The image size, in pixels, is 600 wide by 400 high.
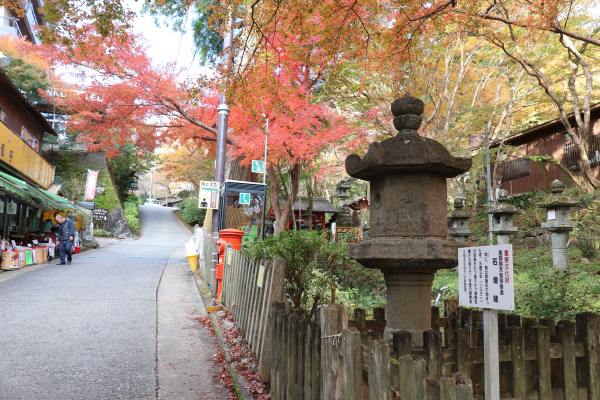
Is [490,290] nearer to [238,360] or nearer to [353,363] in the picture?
[353,363]

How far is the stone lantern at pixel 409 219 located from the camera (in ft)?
11.2

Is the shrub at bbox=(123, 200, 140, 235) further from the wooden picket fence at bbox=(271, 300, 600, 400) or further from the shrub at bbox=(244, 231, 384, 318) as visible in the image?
the wooden picket fence at bbox=(271, 300, 600, 400)

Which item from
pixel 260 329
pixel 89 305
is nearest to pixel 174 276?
pixel 89 305

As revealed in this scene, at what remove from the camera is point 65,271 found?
1180 centimetres

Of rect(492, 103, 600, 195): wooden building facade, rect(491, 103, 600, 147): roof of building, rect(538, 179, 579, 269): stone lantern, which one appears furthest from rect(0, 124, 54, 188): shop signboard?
rect(492, 103, 600, 195): wooden building facade

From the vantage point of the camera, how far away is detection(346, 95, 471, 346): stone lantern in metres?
3.43

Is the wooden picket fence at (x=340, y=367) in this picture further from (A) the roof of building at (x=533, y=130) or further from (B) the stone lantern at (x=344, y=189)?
(B) the stone lantern at (x=344, y=189)

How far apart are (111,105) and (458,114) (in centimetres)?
1325

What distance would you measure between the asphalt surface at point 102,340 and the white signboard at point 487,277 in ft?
8.92

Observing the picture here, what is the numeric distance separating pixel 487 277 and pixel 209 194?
1029 centimetres

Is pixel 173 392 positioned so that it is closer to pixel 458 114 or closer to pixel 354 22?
pixel 354 22

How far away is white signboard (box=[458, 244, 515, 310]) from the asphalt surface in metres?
2.72

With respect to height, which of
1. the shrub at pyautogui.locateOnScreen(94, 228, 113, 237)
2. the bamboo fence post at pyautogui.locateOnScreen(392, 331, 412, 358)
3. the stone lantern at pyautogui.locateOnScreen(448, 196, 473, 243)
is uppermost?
the stone lantern at pyautogui.locateOnScreen(448, 196, 473, 243)

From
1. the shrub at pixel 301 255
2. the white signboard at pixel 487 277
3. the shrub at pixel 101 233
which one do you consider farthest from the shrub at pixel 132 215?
the white signboard at pixel 487 277
